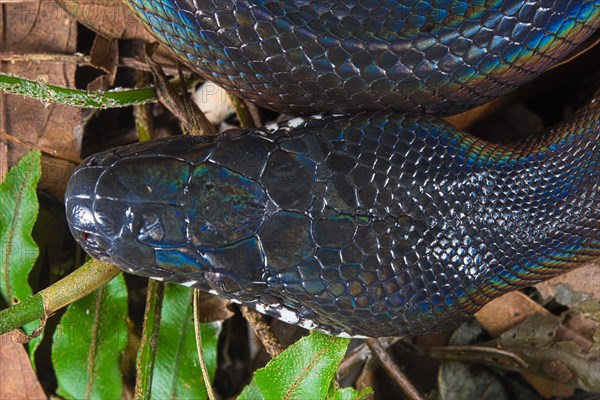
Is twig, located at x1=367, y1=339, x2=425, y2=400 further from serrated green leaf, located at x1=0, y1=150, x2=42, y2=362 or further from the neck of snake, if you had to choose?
serrated green leaf, located at x1=0, y1=150, x2=42, y2=362

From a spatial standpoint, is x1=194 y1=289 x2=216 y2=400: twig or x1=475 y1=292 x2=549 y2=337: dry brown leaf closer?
x1=194 y1=289 x2=216 y2=400: twig

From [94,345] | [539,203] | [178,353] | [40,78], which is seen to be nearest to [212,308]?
[178,353]

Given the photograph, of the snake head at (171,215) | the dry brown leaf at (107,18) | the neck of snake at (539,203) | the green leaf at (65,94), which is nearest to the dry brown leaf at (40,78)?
the dry brown leaf at (107,18)

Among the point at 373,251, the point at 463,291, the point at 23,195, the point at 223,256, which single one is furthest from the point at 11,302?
the point at 463,291

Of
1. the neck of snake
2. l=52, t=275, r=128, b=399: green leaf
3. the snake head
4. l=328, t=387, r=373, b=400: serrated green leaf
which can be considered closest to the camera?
the snake head

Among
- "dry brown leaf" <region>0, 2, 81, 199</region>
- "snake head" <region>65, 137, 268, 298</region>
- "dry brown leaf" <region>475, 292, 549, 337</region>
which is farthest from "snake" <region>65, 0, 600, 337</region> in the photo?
"dry brown leaf" <region>0, 2, 81, 199</region>

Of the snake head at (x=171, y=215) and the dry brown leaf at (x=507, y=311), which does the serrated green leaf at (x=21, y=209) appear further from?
the dry brown leaf at (x=507, y=311)

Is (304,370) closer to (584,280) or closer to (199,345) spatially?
(199,345)

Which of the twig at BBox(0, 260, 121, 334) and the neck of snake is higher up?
the neck of snake
